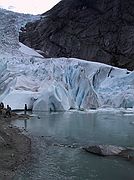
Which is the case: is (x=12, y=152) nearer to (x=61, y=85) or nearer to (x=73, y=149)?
(x=73, y=149)

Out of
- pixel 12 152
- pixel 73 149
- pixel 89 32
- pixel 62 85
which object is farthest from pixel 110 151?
pixel 89 32

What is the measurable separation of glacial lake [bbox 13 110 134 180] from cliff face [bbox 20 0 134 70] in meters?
36.0

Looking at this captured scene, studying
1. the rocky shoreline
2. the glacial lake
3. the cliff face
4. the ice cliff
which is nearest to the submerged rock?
the glacial lake

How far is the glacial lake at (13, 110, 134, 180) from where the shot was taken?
861cm

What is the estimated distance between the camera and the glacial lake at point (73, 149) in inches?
339

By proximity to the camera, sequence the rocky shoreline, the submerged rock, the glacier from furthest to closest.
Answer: the glacier → the submerged rock → the rocky shoreline

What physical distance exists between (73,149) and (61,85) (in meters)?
13.4

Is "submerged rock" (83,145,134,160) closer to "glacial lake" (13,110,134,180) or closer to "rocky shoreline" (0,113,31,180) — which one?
"glacial lake" (13,110,134,180)

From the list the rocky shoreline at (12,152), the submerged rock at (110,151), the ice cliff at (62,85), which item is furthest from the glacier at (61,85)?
the submerged rock at (110,151)

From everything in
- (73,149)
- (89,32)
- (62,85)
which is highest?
(89,32)

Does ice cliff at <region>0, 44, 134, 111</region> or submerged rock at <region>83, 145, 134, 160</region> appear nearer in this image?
submerged rock at <region>83, 145, 134, 160</region>

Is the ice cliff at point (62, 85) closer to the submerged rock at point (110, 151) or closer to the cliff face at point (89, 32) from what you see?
the submerged rock at point (110, 151)

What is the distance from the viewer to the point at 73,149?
11.4 metres

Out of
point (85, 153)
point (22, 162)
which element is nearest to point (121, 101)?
point (85, 153)
